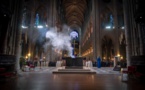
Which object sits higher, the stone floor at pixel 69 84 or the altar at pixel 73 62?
the altar at pixel 73 62

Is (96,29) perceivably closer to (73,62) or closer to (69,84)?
(73,62)

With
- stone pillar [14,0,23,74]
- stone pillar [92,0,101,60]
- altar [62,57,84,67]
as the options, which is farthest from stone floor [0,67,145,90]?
stone pillar [92,0,101,60]

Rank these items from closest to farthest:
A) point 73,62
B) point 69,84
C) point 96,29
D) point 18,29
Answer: point 69,84 → point 18,29 → point 73,62 → point 96,29

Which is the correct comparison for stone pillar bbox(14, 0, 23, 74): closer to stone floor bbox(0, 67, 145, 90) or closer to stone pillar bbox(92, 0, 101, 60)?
stone floor bbox(0, 67, 145, 90)

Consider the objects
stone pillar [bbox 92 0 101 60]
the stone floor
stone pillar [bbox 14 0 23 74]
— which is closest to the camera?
the stone floor

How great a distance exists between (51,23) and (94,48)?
1202cm

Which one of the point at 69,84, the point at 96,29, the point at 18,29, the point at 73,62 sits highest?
the point at 96,29

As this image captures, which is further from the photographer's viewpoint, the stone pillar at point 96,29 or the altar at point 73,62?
the stone pillar at point 96,29

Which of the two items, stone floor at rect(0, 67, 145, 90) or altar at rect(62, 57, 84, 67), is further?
altar at rect(62, 57, 84, 67)

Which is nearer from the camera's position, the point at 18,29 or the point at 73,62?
the point at 18,29

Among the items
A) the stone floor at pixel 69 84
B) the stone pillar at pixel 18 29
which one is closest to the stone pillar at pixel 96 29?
the stone pillar at pixel 18 29

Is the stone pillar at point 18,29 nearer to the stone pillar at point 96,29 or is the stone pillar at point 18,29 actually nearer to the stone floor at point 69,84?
the stone floor at point 69,84

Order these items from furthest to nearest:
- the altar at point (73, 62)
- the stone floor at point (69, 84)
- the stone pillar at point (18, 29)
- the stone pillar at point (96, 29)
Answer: the stone pillar at point (96, 29)
the altar at point (73, 62)
the stone pillar at point (18, 29)
the stone floor at point (69, 84)

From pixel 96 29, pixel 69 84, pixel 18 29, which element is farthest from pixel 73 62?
pixel 96 29
